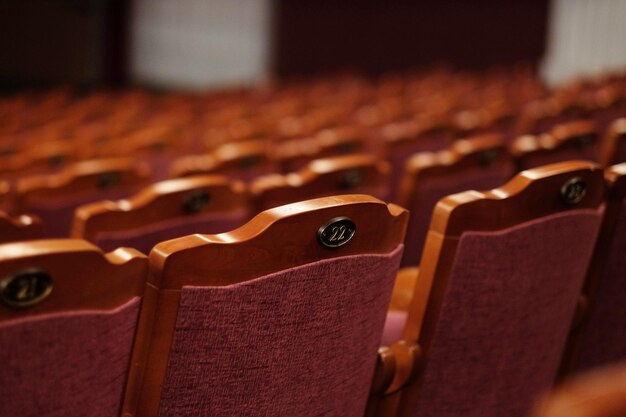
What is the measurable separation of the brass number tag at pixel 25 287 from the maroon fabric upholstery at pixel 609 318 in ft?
1.59

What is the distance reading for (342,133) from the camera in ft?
4.17

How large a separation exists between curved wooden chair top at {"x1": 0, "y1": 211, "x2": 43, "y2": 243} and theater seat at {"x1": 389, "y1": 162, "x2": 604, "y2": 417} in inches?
11.4

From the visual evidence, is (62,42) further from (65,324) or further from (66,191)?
(65,324)

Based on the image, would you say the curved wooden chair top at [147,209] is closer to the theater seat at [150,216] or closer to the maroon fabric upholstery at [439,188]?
the theater seat at [150,216]

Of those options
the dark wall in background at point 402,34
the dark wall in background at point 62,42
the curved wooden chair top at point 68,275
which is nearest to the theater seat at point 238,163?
the curved wooden chair top at point 68,275

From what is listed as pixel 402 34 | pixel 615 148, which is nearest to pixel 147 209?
pixel 615 148

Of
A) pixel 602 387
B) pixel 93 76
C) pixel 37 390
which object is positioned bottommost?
pixel 93 76

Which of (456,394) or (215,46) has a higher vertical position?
(456,394)

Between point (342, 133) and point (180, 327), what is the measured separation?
0.91 m

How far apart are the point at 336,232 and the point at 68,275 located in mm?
154

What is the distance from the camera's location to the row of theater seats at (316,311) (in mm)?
350

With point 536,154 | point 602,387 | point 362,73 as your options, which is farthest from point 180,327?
point 362,73

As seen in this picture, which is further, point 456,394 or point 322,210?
point 456,394

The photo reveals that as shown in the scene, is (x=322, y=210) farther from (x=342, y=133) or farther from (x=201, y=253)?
(x=342, y=133)
